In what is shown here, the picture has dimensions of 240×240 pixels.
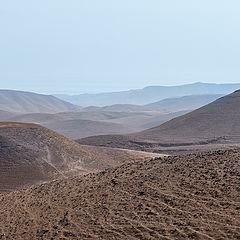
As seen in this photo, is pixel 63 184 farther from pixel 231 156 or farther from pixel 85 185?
pixel 231 156

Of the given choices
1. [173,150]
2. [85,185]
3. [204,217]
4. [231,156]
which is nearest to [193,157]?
[231,156]

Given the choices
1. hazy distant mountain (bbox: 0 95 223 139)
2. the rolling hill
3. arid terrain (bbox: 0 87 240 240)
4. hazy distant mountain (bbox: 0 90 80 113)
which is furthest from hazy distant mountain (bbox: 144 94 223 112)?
arid terrain (bbox: 0 87 240 240)

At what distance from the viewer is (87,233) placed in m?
12.4

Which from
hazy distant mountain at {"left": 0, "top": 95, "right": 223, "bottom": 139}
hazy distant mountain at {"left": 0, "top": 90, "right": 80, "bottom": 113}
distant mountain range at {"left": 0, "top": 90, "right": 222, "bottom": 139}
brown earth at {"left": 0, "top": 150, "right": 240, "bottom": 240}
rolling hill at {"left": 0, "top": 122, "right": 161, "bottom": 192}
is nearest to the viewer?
brown earth at {"left": 0, "top": 150, "right": 240, "bottom": 240}

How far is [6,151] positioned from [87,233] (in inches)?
617

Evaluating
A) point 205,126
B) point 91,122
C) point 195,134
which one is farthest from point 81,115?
point 195,134

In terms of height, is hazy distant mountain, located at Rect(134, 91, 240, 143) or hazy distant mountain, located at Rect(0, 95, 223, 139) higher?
hazy distant mountain, located at Rect(134, 91, 240, 143)

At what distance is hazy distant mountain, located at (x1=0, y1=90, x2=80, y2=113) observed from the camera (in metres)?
146

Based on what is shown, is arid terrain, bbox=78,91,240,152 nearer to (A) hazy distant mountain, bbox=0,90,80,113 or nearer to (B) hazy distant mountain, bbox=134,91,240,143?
(B) hazy distant mountain, bbox=134,91,240,143

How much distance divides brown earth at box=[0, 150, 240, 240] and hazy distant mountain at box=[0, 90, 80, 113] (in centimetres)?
12551

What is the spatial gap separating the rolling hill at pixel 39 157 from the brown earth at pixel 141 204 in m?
6.92

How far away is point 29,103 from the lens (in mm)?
153625

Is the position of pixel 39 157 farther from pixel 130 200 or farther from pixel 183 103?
pixel 183 103

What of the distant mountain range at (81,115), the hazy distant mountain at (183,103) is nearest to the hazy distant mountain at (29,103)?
the distant mountain range at (81,115)
